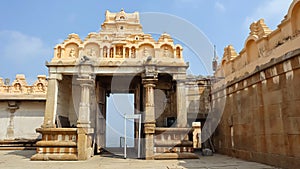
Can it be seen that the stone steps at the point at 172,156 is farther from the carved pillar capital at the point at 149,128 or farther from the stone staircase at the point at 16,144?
the stone staircase at the point at 16,144

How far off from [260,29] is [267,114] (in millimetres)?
3527

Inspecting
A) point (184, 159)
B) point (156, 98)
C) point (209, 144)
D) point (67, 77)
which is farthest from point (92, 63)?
point (209, 144)

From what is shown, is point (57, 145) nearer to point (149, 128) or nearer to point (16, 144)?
point (149, 128)

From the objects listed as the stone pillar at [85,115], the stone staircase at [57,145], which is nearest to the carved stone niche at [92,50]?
the stone pillar at [85,115]

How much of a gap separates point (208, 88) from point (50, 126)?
9.32m

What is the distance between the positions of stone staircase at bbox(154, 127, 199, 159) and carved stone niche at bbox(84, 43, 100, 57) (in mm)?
4631

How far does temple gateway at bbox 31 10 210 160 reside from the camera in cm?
992

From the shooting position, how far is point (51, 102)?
10.5 metres

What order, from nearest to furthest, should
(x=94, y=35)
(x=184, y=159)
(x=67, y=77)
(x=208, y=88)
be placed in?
(x=184, y=159) < (x=67, y=77) < (x=94, y=35) < (x=208, y=88)

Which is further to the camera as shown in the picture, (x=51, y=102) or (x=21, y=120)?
(x=21, y=120)

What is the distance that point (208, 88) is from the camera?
→ 14.9 metres

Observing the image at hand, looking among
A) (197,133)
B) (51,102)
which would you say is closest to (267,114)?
(197,133)

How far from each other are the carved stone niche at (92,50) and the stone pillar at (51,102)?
5.56 ft

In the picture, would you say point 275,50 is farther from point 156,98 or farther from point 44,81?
point 44,81
